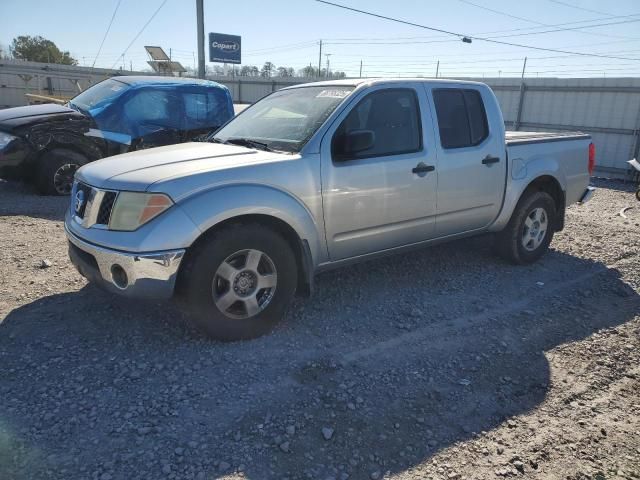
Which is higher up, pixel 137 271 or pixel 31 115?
pixel 31 115

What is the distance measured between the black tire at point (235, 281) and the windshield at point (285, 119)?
0.79 metres

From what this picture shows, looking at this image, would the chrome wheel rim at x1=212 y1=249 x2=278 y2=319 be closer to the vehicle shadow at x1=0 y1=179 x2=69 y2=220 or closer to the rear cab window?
the rear cab window

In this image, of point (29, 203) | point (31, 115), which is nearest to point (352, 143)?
point (29, 203)

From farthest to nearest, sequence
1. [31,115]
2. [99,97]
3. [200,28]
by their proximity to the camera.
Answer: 1. [200,28]
2. [99,97]
3. [31,115]

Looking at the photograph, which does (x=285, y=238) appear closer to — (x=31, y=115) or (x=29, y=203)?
(x=29, y=203)

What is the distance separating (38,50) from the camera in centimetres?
4875

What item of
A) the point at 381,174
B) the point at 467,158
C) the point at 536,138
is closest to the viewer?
the point at 381,174

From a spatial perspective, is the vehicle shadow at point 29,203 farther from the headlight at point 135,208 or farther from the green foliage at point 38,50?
the green foliage at point 38,50

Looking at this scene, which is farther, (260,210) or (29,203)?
(29,203)

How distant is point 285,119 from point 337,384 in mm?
2224

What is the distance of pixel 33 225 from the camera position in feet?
20.4

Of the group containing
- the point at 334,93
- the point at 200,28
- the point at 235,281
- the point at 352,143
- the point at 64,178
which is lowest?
the point at 64,178

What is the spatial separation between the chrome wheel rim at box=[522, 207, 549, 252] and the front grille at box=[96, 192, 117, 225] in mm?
4145

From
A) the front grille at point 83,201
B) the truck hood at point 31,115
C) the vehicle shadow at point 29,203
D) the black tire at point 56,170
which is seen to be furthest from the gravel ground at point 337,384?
the truck hood at point 31,115
